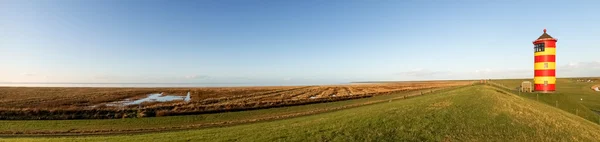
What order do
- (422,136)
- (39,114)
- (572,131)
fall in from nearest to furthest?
(422,136) → (572,131) → (39,114)

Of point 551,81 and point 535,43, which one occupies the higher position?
point 535,43

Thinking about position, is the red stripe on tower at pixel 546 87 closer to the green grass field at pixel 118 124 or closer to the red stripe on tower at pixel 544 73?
the red stripe on tower at pixel 544 73

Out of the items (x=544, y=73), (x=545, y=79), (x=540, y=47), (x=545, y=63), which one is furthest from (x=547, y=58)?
(x=545, y=79)

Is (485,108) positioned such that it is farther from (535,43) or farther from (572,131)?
(535,43)

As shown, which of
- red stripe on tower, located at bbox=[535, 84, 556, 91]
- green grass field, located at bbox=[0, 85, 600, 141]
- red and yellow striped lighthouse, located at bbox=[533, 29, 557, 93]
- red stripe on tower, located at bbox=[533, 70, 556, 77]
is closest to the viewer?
green grass field, located at bbox=[0, 85, 600, 141]

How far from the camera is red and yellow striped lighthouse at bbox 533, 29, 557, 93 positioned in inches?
1495

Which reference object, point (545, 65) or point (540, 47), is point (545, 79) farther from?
point (540, 47)

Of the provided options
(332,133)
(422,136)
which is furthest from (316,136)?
(422,136)

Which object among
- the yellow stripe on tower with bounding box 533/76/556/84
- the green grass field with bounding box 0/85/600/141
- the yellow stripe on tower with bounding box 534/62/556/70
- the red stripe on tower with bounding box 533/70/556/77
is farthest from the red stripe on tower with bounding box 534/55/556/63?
the green grass field with bounding box 0/85/600/141

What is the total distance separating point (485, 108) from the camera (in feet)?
70.1

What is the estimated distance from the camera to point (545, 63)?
127 ft

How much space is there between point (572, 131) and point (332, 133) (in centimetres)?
1491

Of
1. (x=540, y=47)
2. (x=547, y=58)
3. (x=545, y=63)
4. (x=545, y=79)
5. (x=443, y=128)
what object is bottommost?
(x=443, y=128)

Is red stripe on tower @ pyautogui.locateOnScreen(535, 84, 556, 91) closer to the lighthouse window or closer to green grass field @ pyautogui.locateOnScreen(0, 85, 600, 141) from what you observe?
the lighthouse window
